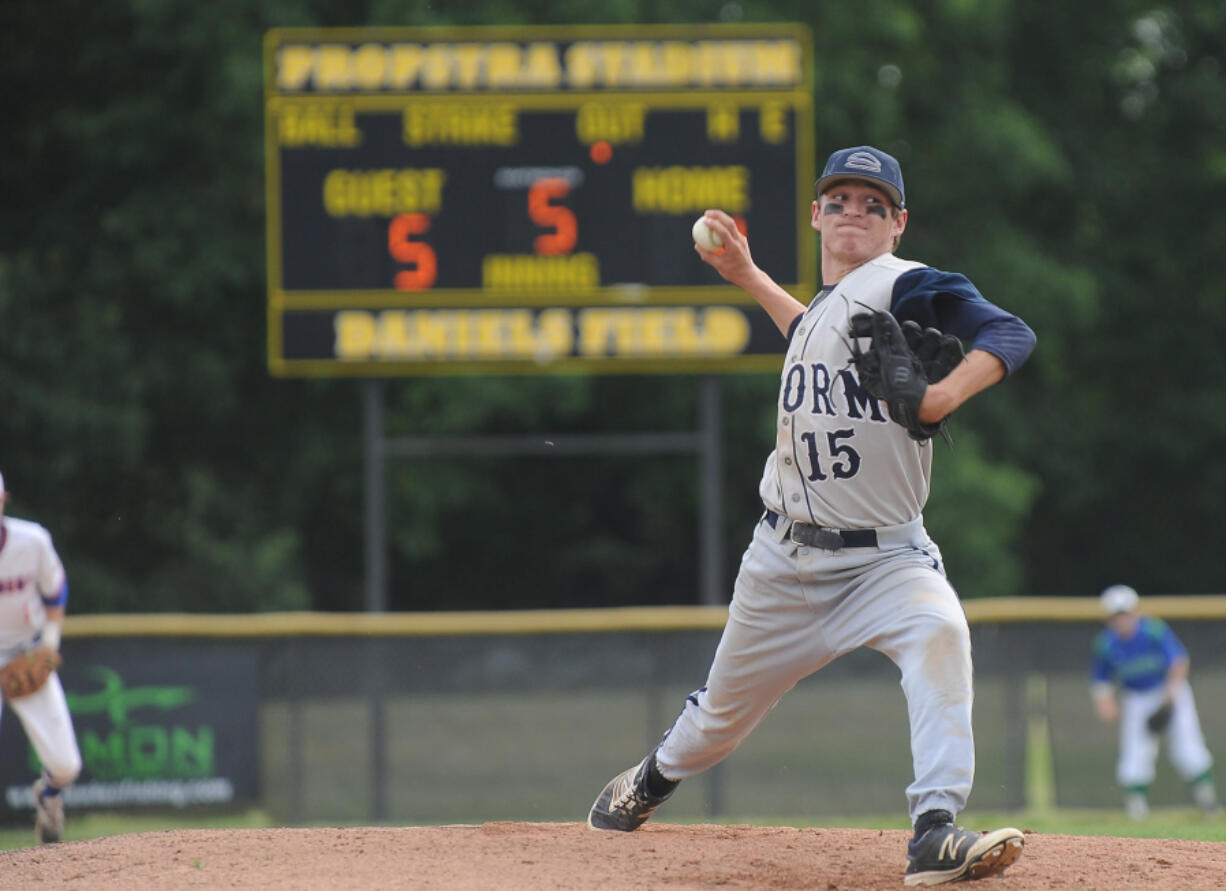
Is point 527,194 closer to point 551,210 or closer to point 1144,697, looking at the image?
point 551,210

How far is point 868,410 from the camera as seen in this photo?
15.0 ft

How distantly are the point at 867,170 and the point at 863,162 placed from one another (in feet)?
0.11

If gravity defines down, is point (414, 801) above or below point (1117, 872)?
below

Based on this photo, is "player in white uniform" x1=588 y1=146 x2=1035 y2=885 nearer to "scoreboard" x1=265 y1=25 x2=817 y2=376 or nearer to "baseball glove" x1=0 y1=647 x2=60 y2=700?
"baseball glove" x1=0 y1=647 x2=60 y2=700

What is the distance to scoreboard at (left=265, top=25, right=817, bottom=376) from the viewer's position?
11.0m

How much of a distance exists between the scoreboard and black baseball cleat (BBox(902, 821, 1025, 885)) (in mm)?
6811

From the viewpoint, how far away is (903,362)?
4348 millimetres

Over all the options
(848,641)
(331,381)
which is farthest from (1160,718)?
(331,381)

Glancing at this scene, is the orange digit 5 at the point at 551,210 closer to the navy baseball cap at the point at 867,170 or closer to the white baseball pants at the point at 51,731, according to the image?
the white baseball pants at the point at 51,731

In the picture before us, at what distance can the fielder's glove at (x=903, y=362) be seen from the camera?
14.2 ft

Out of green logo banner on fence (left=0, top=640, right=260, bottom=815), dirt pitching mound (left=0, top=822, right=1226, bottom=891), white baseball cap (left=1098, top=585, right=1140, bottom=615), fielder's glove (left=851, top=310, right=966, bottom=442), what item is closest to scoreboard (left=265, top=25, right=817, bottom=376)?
green logo banner on fence (left=0, top=640, right=260, bottom=815)

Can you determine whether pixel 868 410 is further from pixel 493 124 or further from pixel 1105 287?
pixel 1105 287

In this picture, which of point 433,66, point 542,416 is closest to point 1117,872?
point 433,66

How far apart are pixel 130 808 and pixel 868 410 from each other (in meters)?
7.24
